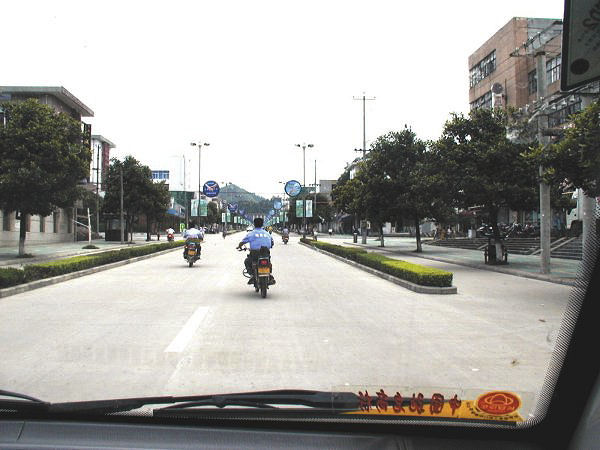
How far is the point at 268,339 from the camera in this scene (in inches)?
280

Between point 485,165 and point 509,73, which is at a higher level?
point 509,73

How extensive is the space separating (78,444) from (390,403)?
144 cm

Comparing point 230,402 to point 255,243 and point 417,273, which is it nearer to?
point 255,243

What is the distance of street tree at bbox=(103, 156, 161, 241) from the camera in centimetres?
4656

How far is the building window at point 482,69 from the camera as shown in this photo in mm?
48406

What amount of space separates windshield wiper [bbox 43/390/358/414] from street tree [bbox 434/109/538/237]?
1884 centimetres

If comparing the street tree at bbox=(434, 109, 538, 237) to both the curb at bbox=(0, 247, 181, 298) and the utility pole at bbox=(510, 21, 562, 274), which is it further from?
the curb at bbox=(0, 247, 181, 298)

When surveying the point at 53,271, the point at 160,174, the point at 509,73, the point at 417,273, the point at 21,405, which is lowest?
the point at 53,271

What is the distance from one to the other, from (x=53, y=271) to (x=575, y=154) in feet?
42.4

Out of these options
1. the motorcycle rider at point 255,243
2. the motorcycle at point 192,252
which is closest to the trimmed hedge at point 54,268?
the motorcycle at point 192,252

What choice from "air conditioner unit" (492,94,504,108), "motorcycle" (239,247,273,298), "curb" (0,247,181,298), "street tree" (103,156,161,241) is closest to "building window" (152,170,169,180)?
"street tree" (103,156,161,241)

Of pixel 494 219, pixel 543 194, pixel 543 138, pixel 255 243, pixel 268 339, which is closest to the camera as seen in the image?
pixel 268 339

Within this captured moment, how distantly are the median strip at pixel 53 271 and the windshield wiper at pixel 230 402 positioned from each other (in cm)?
1027

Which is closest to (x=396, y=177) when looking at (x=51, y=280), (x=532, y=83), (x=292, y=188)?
(x=292, y=188)
